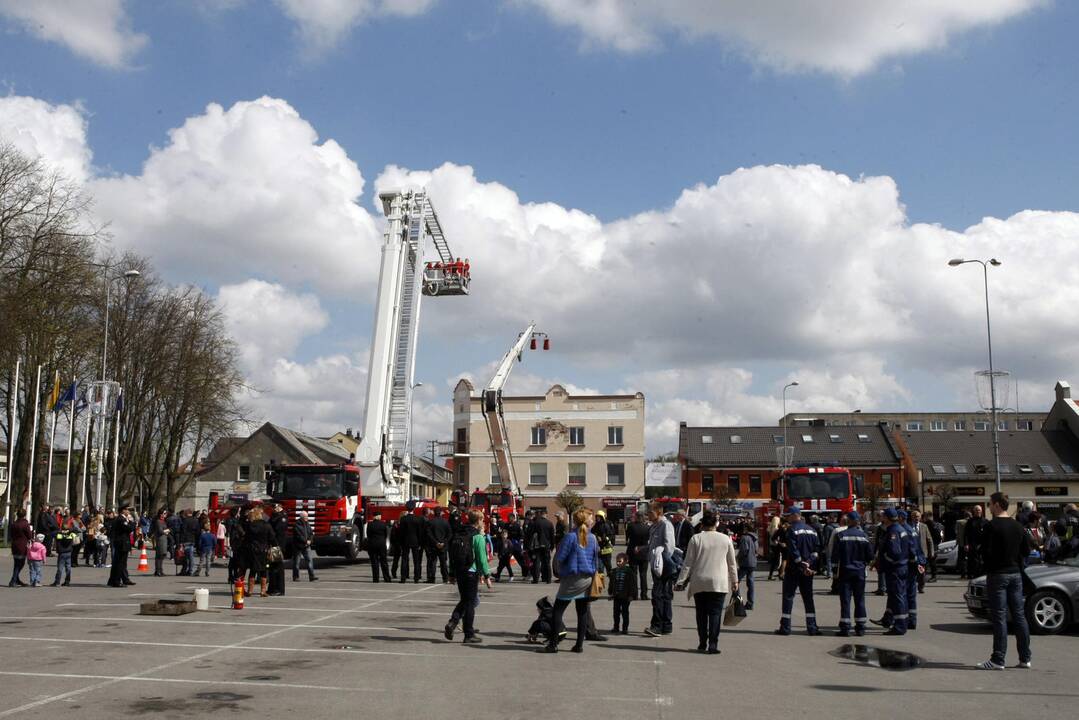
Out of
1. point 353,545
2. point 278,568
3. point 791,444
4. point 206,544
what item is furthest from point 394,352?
point 791,444

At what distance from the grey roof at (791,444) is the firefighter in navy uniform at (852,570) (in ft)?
193

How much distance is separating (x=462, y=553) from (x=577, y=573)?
161cm

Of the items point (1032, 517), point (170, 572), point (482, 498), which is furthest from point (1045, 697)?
point (482, 498)

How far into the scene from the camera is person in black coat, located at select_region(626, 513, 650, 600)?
16.8 meters

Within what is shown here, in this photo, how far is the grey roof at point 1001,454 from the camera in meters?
67.0

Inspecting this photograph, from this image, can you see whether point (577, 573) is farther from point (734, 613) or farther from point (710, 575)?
point (734, 613)

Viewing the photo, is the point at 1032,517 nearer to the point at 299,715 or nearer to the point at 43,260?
the point at 299,715

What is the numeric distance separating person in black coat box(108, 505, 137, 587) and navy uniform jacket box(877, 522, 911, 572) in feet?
46.4

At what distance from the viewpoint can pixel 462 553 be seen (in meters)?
12.1

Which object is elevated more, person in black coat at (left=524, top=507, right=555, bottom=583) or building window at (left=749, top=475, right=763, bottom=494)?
building window at (left=749, top=475, right=763, bottom=494)

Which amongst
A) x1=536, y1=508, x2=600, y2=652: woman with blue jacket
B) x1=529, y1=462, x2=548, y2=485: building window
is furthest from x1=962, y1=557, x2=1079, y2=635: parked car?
x1=529, y1=462, x2=548, y2=485: building window

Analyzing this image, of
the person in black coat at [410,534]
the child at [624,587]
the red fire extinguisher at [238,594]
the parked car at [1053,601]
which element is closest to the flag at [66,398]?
the person in black coat at [410,534]

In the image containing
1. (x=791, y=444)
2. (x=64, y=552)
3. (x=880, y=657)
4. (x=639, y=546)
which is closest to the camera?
(x=880, y=657)

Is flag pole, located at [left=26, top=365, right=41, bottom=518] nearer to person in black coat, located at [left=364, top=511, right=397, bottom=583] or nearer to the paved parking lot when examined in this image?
person in black coat, located at [left=364, top=511, right=397, bottom=583]
